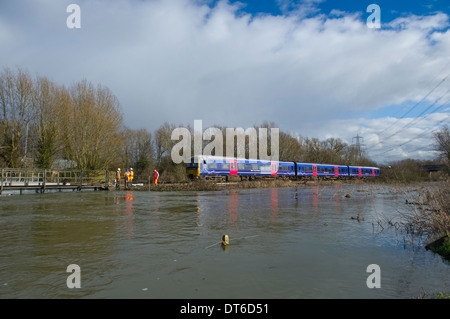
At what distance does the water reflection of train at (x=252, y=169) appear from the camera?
98.3 feet

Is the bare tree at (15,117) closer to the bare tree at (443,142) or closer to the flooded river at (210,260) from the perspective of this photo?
the flooded river at (210,260)

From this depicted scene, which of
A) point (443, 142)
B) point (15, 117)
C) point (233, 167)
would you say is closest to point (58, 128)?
point (15, 117)

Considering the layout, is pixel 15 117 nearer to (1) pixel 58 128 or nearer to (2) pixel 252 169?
(1) pixel 58 128

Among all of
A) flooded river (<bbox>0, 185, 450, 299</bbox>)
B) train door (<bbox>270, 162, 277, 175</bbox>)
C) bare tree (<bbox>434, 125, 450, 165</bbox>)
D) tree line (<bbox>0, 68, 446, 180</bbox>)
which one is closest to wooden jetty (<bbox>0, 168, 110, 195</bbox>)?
tree line (<bbox>0, 68, 446, 180</bbox>)

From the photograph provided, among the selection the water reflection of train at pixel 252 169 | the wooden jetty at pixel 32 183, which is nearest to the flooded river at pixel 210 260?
the wooden jetty at pixel 32 183

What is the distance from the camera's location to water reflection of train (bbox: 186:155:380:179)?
29962 millimetres

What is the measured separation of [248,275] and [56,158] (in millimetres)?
29612

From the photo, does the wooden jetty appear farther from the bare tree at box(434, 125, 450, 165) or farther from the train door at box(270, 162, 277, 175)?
the bare tree at box(434, 125, 450, 165)

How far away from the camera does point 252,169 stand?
3462 centimetres

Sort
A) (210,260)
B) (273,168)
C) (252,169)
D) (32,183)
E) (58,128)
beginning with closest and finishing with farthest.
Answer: (210,260)
(32,183)
(58,128)
(252,169)
(273,168)

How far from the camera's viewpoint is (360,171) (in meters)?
52.1
